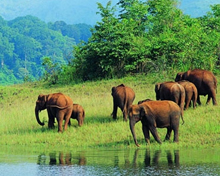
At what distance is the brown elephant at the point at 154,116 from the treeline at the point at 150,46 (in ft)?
38.1

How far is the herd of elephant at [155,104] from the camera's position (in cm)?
1466

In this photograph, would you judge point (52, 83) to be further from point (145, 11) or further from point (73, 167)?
point (73, 167)

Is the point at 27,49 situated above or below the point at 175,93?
above

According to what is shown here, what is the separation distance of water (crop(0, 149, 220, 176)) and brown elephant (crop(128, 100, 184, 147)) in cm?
63

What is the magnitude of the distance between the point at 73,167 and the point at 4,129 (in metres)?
7.09

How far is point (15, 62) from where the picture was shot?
128625 mm

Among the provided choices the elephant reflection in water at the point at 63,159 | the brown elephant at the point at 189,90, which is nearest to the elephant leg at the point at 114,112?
the brown elephant at the point at 189,90

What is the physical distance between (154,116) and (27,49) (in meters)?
120

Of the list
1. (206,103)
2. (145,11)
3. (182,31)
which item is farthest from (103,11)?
(206,103)

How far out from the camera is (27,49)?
133 m

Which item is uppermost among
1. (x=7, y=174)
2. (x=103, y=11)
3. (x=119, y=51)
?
(x=103, y=11)

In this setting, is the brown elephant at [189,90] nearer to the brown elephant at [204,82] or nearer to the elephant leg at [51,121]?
the brown elephant at [204,82]

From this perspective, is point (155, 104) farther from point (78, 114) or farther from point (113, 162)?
point (78, 114)

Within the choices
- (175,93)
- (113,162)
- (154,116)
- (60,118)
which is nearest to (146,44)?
(175,93)
